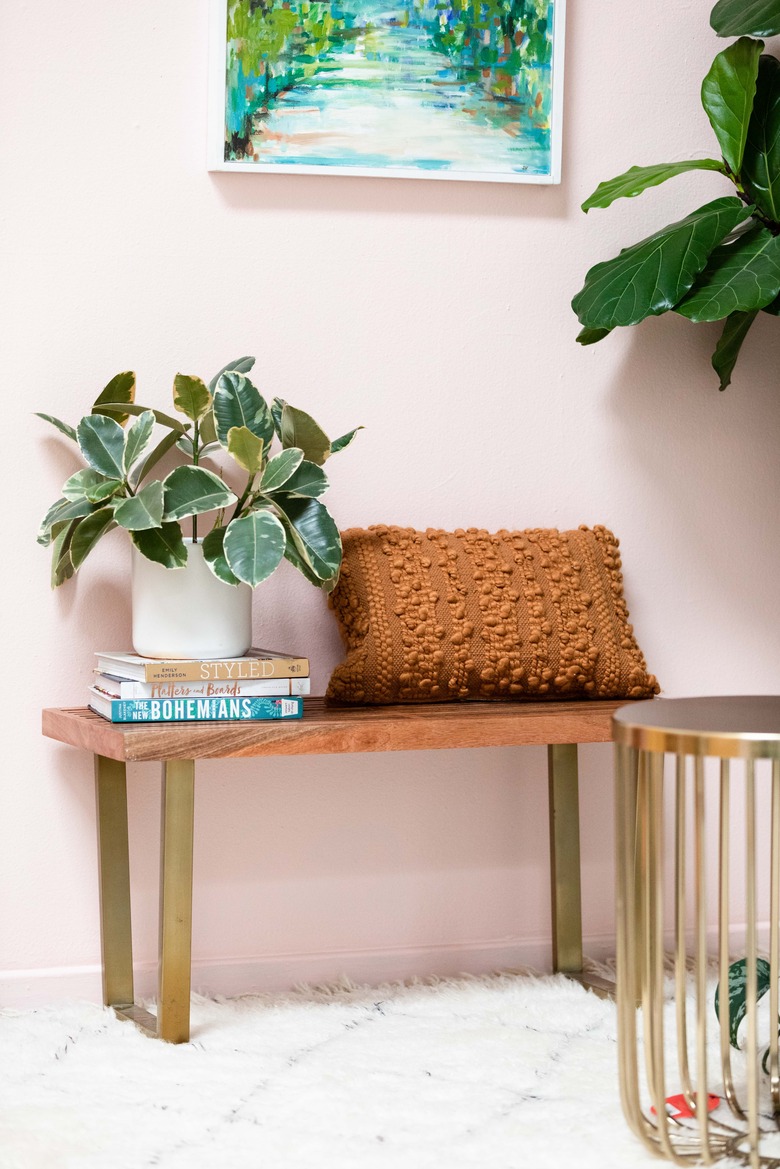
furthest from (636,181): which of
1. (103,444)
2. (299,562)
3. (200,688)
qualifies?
(200,688)

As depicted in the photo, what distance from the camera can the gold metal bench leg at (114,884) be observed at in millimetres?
1805

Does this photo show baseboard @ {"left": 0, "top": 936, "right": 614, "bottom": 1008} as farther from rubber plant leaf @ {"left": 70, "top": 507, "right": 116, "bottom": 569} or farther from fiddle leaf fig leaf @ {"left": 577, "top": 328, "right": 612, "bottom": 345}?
fiddle leaf fig leaf @ {"left": 577, "top": 328, "right": 612, "bottom": 345}

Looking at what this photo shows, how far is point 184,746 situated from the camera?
1.52 metres

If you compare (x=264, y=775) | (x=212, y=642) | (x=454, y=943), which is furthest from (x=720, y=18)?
(x=454, y=943)

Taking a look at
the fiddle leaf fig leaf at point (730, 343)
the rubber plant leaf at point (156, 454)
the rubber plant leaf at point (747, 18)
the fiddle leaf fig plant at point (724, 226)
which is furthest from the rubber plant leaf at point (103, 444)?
the rubber plant leaf at point (747, 18)

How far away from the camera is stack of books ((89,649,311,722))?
5.29 feet

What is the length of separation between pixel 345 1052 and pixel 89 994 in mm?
511

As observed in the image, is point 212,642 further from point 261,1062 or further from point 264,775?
point 261,1062

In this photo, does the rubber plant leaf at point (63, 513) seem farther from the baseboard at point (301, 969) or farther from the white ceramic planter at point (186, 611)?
the baseboard at point (301, 969)

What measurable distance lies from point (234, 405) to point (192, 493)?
0.53 ft

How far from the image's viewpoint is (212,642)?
1691 mm

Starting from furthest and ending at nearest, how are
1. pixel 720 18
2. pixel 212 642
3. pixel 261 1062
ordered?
pixel 720 18
pixel 212 642
pixel 261 1062

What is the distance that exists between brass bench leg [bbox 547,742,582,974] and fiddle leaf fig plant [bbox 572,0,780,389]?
0.74 m

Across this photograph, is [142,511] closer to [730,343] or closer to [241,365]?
[241,365]
